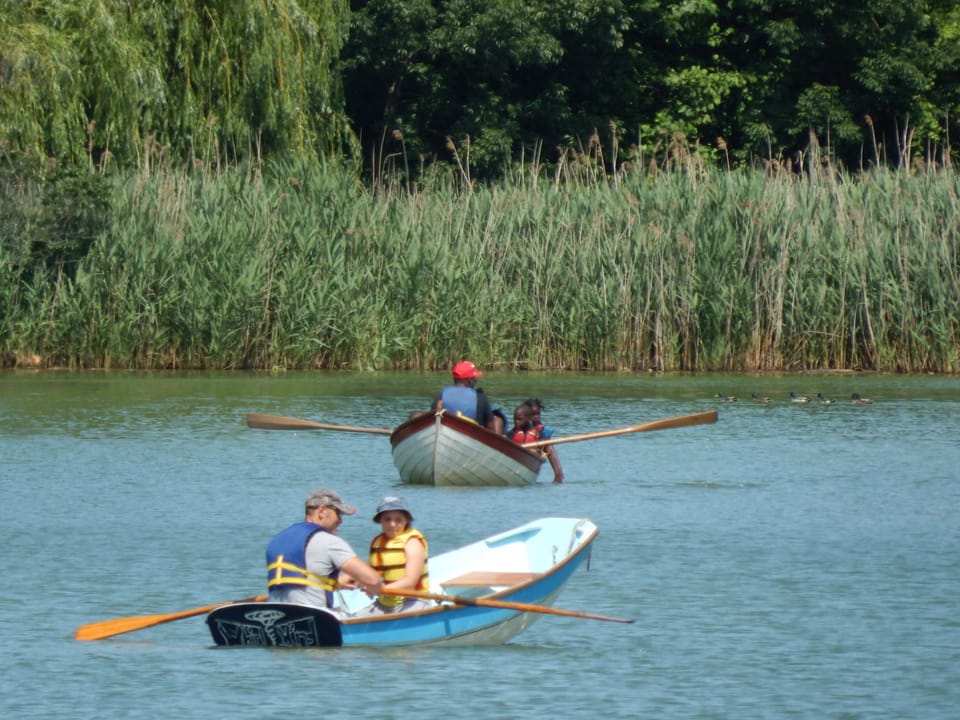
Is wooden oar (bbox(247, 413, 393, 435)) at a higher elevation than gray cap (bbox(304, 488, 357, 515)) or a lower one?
higher

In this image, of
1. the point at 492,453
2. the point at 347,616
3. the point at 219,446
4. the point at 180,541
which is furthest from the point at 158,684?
the point at 219,446

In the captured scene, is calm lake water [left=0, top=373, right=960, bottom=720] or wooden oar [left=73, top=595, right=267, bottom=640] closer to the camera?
calm lake water [left=0, top=373, right=960, bottom=720]

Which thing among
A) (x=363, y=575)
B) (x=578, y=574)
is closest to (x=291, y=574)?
(x=363, y=575)

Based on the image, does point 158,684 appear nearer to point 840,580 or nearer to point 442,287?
point 840,580

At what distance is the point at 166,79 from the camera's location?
30.9 metres

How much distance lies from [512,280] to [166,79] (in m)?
7.31

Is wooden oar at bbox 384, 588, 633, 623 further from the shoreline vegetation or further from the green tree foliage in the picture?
the green tree foliage

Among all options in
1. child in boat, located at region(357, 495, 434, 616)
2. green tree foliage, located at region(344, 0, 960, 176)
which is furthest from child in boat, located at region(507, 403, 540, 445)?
green tree foliage, located at region(344, 0, 960, 176)

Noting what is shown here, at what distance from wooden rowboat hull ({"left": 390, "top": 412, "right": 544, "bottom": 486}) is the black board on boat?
6326mm

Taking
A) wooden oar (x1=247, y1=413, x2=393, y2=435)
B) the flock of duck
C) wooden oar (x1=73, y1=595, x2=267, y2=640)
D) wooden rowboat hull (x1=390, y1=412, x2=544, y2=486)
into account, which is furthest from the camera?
the flock of duck

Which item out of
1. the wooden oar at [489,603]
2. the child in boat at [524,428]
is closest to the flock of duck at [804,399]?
the child in boat at [524,428]

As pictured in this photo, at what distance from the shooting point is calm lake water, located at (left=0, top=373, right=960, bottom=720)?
966 cm

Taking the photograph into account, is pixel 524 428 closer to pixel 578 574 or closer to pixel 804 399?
pixel 578 574

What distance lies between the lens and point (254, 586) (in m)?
12.2
